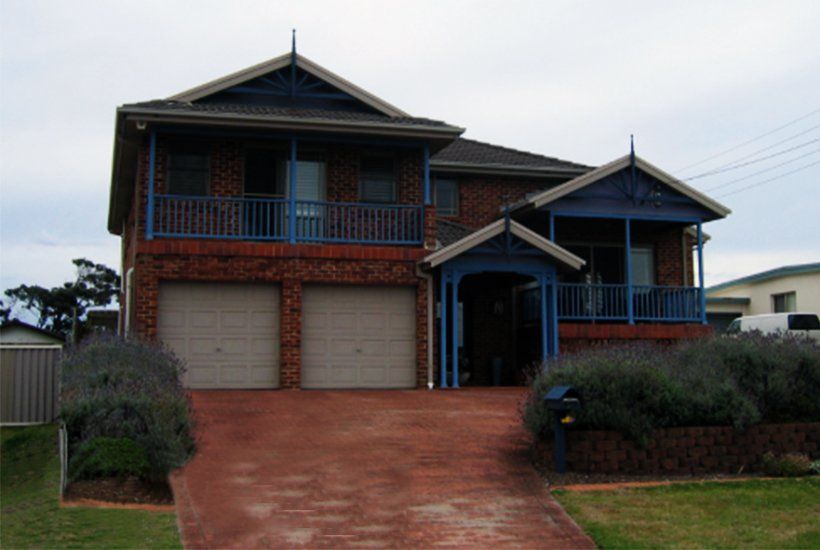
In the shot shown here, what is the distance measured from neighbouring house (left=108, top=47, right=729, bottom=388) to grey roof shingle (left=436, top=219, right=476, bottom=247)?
→ 0.31 ft

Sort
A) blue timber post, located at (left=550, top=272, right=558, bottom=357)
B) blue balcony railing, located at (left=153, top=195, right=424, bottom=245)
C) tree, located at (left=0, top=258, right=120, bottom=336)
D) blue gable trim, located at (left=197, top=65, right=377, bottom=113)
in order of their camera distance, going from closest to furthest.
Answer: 1. blue balcony railing, located at (left=153, top=195, right=424, bottom=245)
2. blue gable trim, located at (left=197, top=65, right=377, bottom=113)
3. blue timber post, located at (left=550, top=272, right=558, bottom=357)
4. tree, located at (left=0, top=258, right=120, bottom=336)

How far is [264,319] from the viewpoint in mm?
19703

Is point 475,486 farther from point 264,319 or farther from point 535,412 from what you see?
point 264,319

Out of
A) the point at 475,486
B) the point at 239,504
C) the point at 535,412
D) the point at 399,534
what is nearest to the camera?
the point at 399,534

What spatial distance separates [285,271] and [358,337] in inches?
82.2

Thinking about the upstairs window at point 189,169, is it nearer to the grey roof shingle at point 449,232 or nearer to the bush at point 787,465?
the grey roof shingle at point 449,232

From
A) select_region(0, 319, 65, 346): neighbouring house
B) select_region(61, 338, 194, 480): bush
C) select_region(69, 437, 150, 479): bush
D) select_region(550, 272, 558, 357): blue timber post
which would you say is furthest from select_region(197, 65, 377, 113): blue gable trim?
select_region(69, 437, 150, 479): bush

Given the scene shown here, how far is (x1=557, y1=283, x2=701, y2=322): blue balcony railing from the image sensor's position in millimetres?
23094

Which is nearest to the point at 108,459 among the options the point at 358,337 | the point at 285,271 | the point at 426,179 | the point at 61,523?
the point at 61,523

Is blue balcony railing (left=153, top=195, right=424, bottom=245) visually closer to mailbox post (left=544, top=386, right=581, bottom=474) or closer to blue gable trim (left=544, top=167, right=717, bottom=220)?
blue gable trim (left=544, top=167, right=717, bottom=220)

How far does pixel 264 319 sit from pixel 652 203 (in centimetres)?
1019

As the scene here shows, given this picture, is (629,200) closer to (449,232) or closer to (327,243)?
(449,232)

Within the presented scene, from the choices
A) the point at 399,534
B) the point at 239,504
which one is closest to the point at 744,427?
the point at 399,534

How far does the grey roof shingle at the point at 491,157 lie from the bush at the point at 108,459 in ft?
47.4
